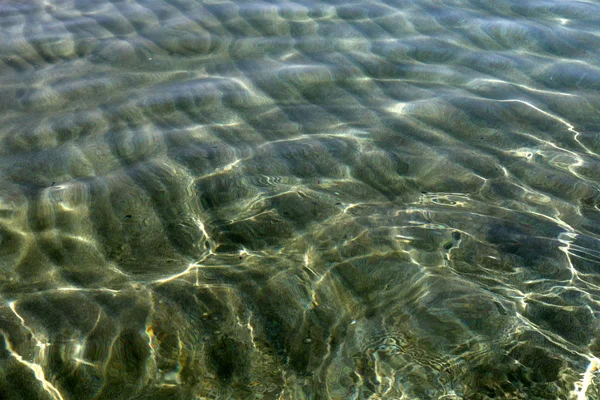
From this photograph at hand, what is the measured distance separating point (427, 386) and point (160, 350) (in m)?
1.07

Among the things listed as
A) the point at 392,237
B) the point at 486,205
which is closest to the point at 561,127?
the point at 486,205

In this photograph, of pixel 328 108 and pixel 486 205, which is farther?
pixel 328 108

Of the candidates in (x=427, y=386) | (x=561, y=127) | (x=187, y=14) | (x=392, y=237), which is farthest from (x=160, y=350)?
(x=187, y=14)

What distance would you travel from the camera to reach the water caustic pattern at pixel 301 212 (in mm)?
2328

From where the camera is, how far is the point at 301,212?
3.14 m

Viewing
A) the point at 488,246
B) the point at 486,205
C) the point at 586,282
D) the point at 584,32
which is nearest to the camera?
the point at 586,282

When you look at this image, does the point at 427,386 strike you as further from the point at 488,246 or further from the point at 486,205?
the point at 486,205

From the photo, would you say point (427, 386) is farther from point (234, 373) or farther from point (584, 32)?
point (584, 32)

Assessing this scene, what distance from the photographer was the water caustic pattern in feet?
7.64

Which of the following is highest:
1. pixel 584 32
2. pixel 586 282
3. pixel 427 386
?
pixel 584 32

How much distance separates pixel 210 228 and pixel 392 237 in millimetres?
938

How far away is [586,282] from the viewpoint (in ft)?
8.77

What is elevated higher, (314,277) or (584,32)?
(584,32)

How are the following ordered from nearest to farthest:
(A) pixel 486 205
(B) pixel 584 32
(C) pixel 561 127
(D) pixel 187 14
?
(A) pixel 486 205 → (C) pixel 561 127 → (B) pixel 584 32 → (D) pixel 187 14
